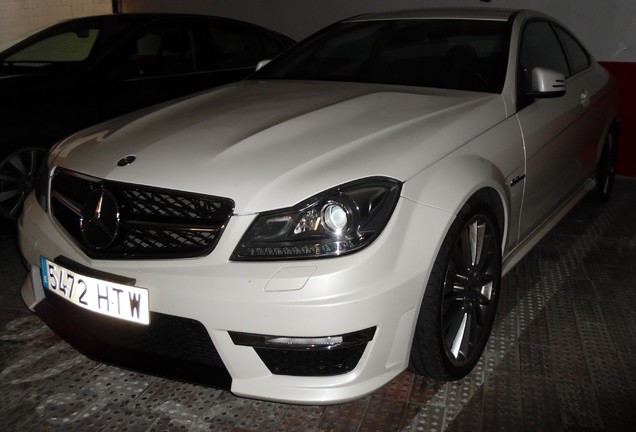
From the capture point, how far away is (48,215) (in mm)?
2373

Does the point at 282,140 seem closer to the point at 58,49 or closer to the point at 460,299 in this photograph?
the point at 460,299

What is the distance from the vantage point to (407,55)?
128 inches

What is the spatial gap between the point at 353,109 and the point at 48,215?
1.18 m

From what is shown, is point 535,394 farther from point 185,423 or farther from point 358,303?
point 185,423

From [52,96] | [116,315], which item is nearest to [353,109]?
[116,315]

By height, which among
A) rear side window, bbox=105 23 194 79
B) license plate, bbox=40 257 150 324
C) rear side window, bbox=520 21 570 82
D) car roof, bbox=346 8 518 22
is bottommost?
license plate, bbox=40 257 150 324

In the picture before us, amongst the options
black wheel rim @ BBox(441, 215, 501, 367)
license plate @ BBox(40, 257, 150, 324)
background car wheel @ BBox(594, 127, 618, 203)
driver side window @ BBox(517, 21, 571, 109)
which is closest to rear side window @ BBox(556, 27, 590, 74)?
driver side window @ BBox(517, 21, 571, 109)

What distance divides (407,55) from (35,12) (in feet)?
23.7

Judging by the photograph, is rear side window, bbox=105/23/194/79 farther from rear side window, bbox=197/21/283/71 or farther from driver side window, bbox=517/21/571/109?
driver side window, bbox=517/21/571/109

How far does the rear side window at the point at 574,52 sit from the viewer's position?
3836mm

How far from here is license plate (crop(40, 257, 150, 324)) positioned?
6.57 feet

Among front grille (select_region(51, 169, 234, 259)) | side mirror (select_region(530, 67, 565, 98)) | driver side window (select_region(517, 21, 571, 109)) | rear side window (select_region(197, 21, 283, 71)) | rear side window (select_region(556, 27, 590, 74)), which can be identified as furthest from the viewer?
rear side window (select_region(197, 21, 283, 71))

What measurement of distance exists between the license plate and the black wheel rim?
95cm

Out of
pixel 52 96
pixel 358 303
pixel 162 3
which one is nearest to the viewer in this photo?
pixel 358 303
